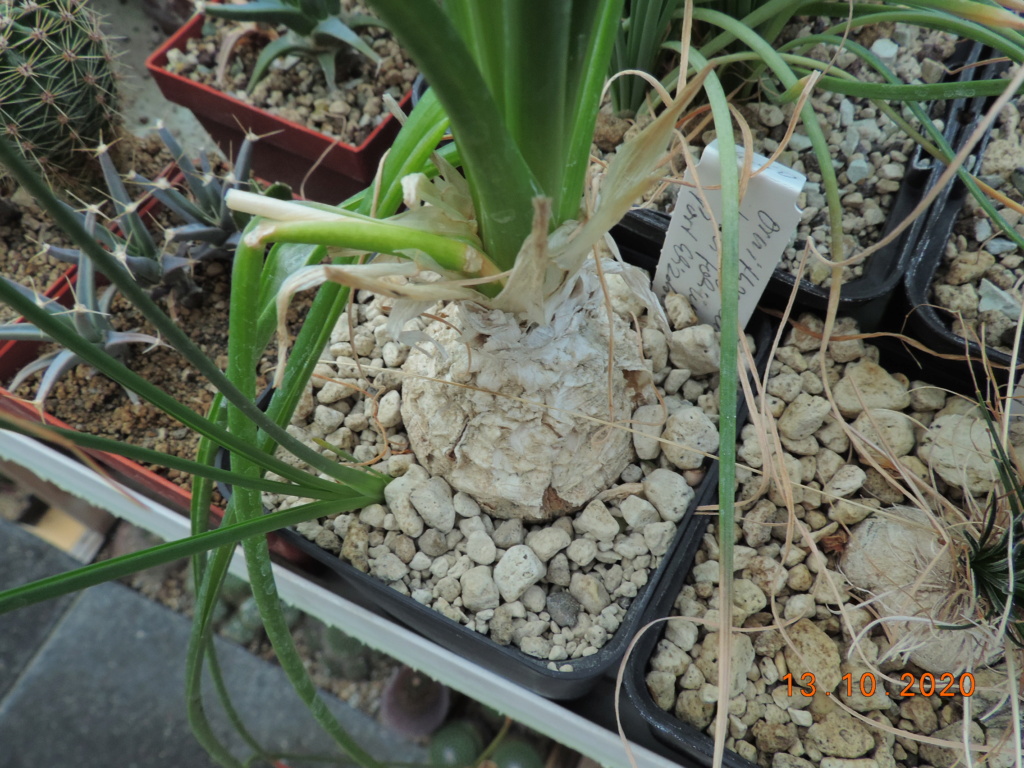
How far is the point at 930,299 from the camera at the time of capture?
72 cm

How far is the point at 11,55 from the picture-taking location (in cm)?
77

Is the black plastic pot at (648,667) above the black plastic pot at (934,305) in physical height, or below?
below

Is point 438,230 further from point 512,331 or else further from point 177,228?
point 177,228

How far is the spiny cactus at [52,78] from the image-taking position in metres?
0.77

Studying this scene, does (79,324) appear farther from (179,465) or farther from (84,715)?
(84,715)

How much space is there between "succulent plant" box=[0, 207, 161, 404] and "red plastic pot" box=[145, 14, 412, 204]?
0.70 ft

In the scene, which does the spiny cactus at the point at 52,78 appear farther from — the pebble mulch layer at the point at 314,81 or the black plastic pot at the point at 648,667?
the black plastic pot at the point at 648,667

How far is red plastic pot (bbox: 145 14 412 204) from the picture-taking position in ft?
2.76

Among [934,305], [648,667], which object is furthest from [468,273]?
[934,305]

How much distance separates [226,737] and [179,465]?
82 cm

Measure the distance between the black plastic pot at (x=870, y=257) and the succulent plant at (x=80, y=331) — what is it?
470 mm
